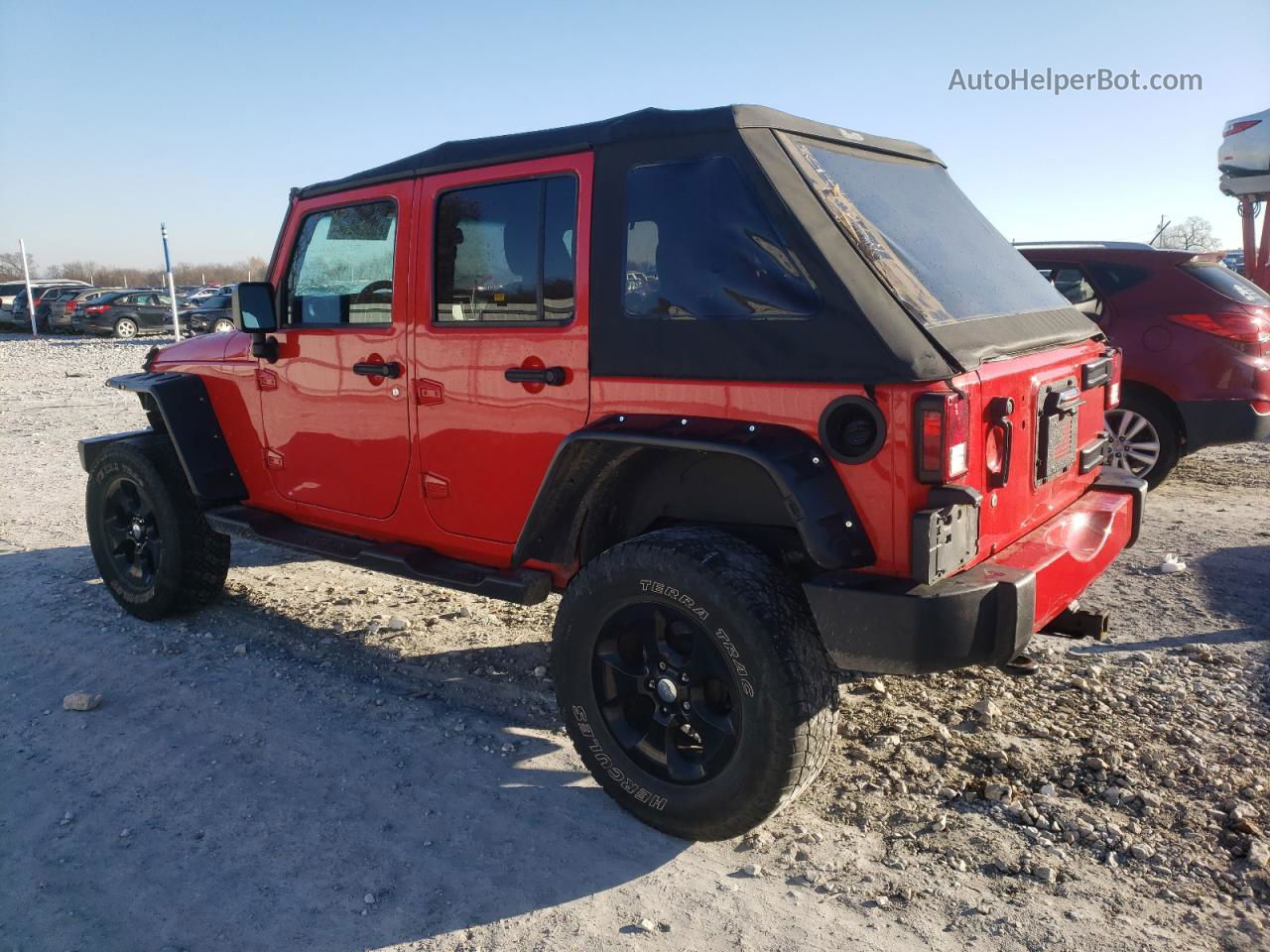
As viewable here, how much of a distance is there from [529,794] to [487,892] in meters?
0.54

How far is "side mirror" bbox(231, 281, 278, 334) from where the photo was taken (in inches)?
173

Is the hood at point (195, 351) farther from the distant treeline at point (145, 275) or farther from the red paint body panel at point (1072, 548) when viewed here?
the distant treeline at point (145, 275)

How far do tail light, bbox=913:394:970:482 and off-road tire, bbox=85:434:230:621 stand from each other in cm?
373

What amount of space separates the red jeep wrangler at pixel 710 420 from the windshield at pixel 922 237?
0.02m

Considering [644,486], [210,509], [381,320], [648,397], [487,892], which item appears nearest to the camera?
[487,892]

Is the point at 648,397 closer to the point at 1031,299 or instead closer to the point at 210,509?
the point at 1031,299

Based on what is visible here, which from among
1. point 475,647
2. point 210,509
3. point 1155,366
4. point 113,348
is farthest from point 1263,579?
point 113,348

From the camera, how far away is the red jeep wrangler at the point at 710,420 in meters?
2.69

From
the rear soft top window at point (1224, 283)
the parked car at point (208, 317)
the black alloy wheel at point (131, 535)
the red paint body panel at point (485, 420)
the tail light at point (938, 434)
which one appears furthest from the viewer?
the parked car at point (208, 317)

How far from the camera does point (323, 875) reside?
2873 mm

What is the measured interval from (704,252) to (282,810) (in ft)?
7.51

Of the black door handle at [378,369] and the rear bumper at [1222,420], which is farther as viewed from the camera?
the rear bumper at [1222,420]

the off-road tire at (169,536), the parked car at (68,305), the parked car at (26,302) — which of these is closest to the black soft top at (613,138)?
the off-road tire at (169,536)

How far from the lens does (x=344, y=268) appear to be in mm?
4211
